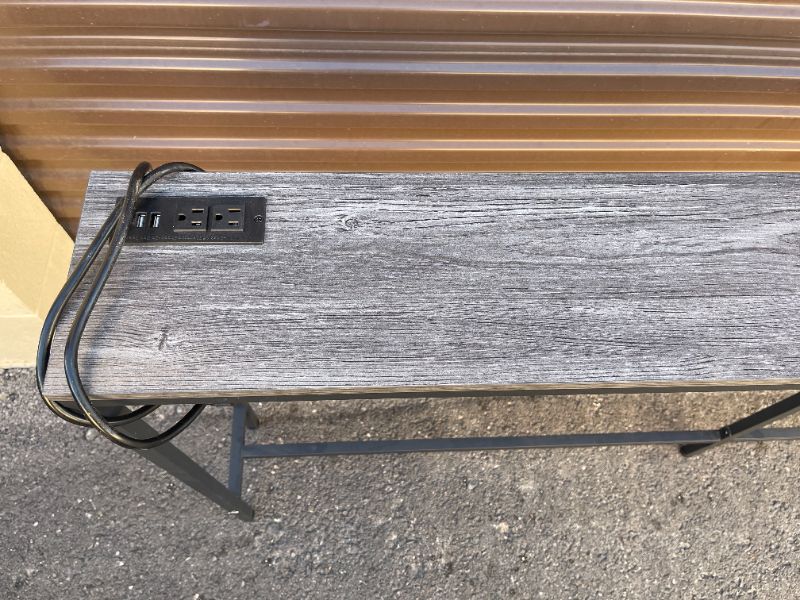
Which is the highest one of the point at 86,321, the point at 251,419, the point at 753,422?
the point at 86,321

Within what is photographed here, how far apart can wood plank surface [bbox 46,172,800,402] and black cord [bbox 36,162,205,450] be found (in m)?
0.04

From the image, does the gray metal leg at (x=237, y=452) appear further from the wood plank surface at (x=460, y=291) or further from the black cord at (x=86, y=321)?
the wood plank surface at (x=460, y=291)

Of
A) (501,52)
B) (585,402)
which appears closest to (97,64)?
(501,52)

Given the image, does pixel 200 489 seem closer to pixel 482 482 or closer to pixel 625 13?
pixel 482 482

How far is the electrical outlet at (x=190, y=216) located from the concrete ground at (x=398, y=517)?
1.08 m

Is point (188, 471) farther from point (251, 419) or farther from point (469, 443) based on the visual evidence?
point (469, 443)

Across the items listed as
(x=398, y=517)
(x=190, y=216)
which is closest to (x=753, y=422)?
(x=398, y=517)

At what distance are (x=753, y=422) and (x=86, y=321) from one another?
1.83 meters

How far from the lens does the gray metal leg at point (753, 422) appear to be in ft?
5.18

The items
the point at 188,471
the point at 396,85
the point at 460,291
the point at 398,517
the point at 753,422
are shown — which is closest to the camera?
the point at 460,291

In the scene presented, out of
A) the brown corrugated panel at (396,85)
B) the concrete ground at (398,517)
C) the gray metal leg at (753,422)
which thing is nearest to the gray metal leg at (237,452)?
the concrete ground at (398,517)

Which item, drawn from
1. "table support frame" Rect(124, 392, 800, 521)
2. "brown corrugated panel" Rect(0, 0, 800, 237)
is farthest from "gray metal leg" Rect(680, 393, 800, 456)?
"brown corrugated panel" Rect(0, 0, 800, 237)

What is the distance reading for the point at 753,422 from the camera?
175cm

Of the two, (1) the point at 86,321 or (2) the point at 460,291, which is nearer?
(1) the point at 86,321
